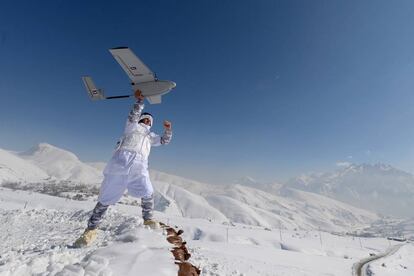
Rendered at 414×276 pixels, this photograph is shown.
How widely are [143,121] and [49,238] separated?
4.56 m

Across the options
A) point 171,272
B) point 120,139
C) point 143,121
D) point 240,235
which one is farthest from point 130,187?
point 240,235

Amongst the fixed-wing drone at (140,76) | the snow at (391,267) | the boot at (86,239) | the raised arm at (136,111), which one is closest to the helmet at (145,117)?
the raised arm at (136,111)

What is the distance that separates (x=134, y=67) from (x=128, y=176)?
4466 mm

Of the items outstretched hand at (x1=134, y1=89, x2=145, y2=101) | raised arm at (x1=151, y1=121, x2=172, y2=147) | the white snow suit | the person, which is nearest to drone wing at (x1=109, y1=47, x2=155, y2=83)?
outstretched hand at (x1=134, y1=89, x2=145, y2=101)

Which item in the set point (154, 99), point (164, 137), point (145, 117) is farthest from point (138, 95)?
point (164, 137)

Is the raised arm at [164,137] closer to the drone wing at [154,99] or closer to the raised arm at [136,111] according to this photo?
the raised arm at [136,111]

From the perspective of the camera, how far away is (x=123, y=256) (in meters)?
4.45

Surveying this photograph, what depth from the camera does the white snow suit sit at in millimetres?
6965

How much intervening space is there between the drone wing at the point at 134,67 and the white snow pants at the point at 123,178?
356cm

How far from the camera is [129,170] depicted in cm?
710

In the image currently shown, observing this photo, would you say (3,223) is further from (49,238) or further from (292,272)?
(292,272)

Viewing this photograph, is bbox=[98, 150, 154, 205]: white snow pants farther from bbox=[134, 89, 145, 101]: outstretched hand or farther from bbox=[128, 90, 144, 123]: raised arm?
bbox=[134, 89, 145, 101]: outstretched hand

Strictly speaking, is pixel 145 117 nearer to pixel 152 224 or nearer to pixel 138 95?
pixel 138 95

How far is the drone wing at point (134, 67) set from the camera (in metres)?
9.58
